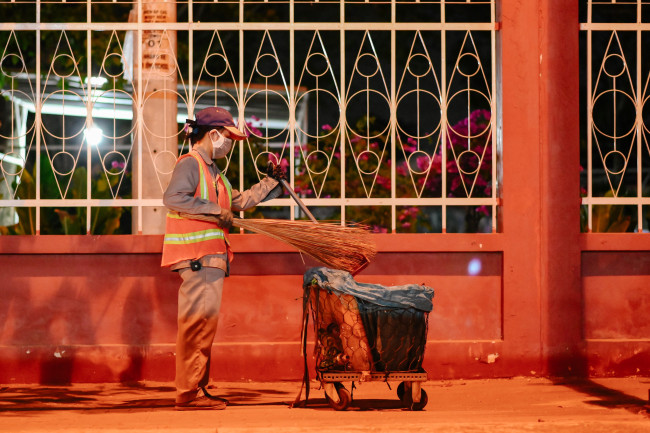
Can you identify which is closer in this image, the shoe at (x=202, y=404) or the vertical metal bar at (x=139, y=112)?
the shoe at (x=202, y=404)

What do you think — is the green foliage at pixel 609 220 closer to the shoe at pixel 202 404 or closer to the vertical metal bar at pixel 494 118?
the vertical metal bar at pixel 494 118

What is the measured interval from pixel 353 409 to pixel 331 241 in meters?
1.00

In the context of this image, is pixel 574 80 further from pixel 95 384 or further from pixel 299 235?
pixel 95 384

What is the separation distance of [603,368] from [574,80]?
6.77ft

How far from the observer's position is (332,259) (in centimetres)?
548

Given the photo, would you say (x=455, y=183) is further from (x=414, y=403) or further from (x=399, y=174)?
(x=414, y=403)

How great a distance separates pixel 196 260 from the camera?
5320 millimetres

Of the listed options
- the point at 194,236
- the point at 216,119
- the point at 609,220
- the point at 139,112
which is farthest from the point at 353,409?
the point at 609,220

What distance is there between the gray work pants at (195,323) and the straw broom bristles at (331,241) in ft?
1.46

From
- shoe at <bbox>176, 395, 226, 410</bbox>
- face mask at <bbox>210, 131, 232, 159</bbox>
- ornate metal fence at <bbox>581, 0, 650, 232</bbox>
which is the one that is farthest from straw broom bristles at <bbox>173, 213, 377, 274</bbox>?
ornate metal fence at <bbox>581, 0, 650, 232</bbox>

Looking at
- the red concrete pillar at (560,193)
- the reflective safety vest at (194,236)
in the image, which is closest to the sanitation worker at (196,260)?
the reflective safety vest at (194,236)

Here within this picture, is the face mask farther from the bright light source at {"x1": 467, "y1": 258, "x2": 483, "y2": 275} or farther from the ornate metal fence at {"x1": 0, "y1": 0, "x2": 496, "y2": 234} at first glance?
the bright light source at {"x1": 467, "y1": 258, "x2": 483, "y2": 275}

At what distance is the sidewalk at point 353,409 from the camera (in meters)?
4.86

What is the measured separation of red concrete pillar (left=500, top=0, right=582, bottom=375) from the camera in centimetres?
650
